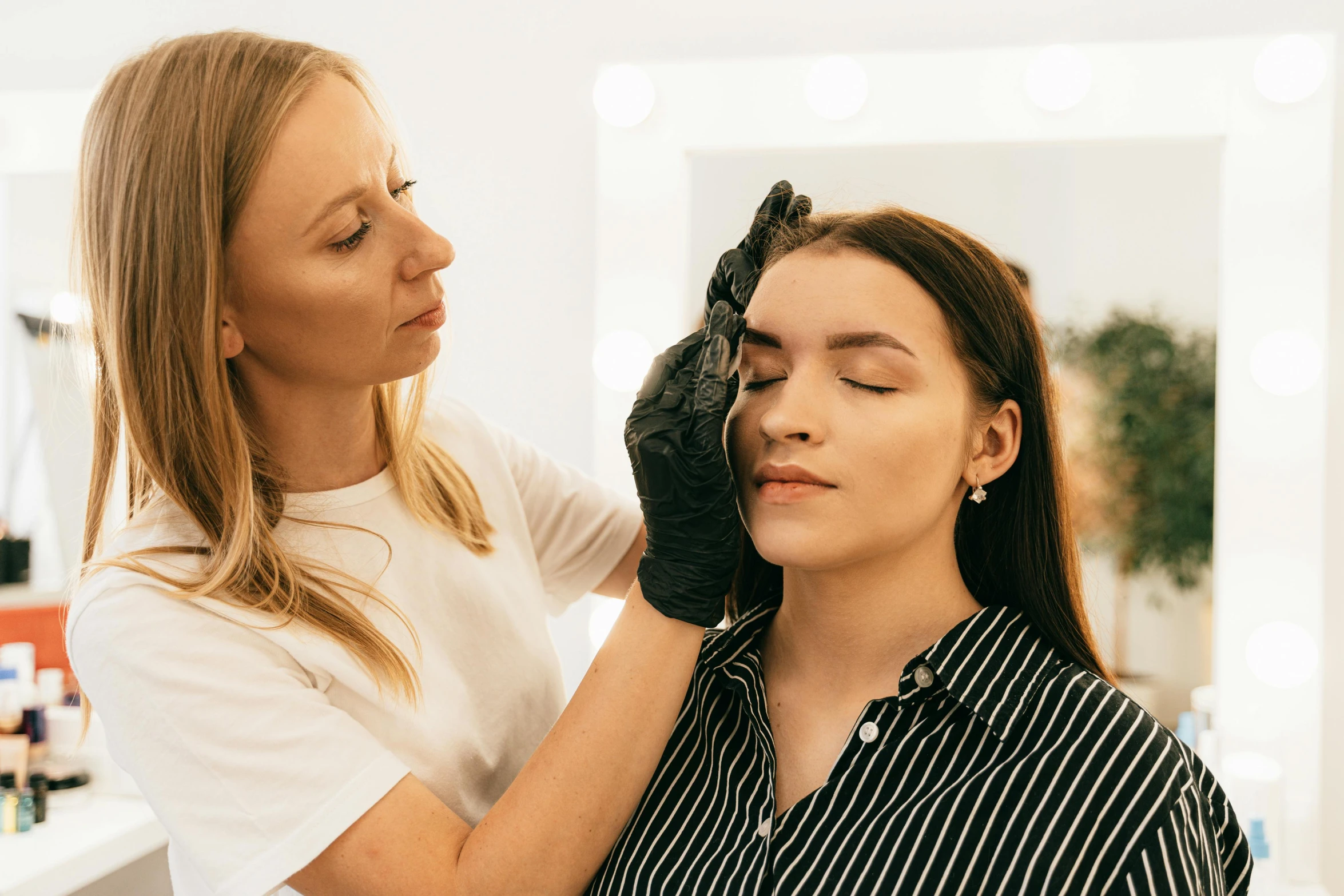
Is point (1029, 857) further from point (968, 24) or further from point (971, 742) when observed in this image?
point (968, 24)

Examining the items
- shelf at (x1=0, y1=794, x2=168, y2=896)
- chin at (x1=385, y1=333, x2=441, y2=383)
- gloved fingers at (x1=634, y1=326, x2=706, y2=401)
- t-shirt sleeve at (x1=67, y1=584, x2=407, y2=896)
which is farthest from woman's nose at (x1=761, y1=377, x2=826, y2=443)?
shelf at (x1=0, y1=794, x2=168, y2=896)

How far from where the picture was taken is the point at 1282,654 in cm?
169

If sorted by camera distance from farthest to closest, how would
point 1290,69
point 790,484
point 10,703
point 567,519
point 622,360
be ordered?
point 10,703 < point 622,360 < point 1290,69 < point 567,519 < point 790,484

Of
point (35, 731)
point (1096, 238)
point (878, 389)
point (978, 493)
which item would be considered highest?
point (1096, 238)

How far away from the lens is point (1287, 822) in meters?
1.72

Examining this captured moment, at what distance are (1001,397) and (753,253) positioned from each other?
311mm

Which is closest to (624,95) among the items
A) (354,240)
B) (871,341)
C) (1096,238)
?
(1096,238)

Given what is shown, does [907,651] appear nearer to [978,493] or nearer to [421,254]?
[978,493]

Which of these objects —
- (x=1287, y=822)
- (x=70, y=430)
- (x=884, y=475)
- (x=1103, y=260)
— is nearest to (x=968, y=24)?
(x=1103, y=260)

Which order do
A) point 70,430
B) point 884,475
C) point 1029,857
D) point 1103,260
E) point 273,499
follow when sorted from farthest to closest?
point 70,430, point 1103,260, point 273,499, point 884,475, point 1029,857

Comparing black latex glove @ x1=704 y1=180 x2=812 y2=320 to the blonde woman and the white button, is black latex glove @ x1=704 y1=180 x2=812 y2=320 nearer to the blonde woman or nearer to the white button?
the blonde woman

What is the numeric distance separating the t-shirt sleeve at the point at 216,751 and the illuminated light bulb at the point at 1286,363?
4.69ft

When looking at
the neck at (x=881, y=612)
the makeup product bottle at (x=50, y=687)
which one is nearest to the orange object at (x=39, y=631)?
the makeup product bottle at (x=50, y=687)

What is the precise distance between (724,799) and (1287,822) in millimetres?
1173
